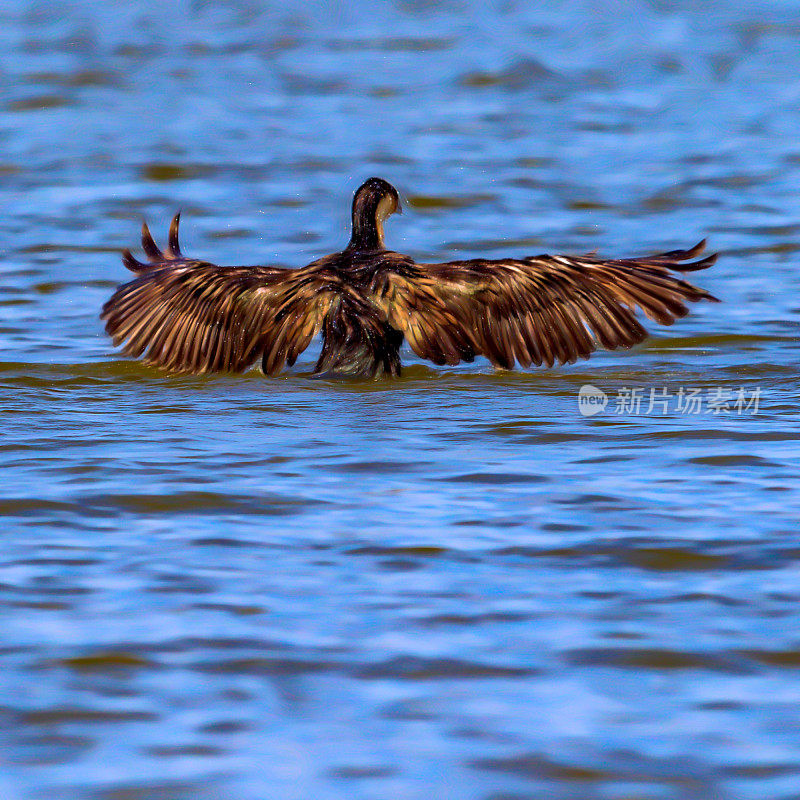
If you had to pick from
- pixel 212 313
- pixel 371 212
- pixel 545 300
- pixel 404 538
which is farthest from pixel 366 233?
pixel 404 538

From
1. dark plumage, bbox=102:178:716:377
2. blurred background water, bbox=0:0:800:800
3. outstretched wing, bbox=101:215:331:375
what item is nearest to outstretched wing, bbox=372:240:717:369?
dark plumage, bbox=102:178:716:377

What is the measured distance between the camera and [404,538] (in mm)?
5125

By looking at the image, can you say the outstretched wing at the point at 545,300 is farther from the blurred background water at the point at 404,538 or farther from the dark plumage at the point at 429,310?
the blurred background water at the point at 404,538

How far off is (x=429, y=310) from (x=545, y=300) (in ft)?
1.97

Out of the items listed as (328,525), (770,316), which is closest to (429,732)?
(328,525)

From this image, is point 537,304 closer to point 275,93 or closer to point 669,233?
point 669,233

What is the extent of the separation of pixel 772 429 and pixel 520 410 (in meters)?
1.10

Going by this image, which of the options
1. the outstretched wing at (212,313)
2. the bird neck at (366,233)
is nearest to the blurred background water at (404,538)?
→ the outstretched wing at (212,313)

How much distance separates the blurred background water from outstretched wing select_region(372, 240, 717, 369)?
7.9 inches

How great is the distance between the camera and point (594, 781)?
346 centimetres

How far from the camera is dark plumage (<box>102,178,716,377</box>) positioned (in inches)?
323

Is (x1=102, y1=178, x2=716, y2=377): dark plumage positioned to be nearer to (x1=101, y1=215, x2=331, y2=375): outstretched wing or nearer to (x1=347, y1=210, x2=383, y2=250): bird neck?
(x1=101, y1=215, x2=331, y2=375): outstretched wing

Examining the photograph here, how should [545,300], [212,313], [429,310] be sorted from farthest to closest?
[212,313] → [545,300] → [429,310]

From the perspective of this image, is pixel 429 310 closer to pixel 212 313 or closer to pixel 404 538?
pixel 212 313
